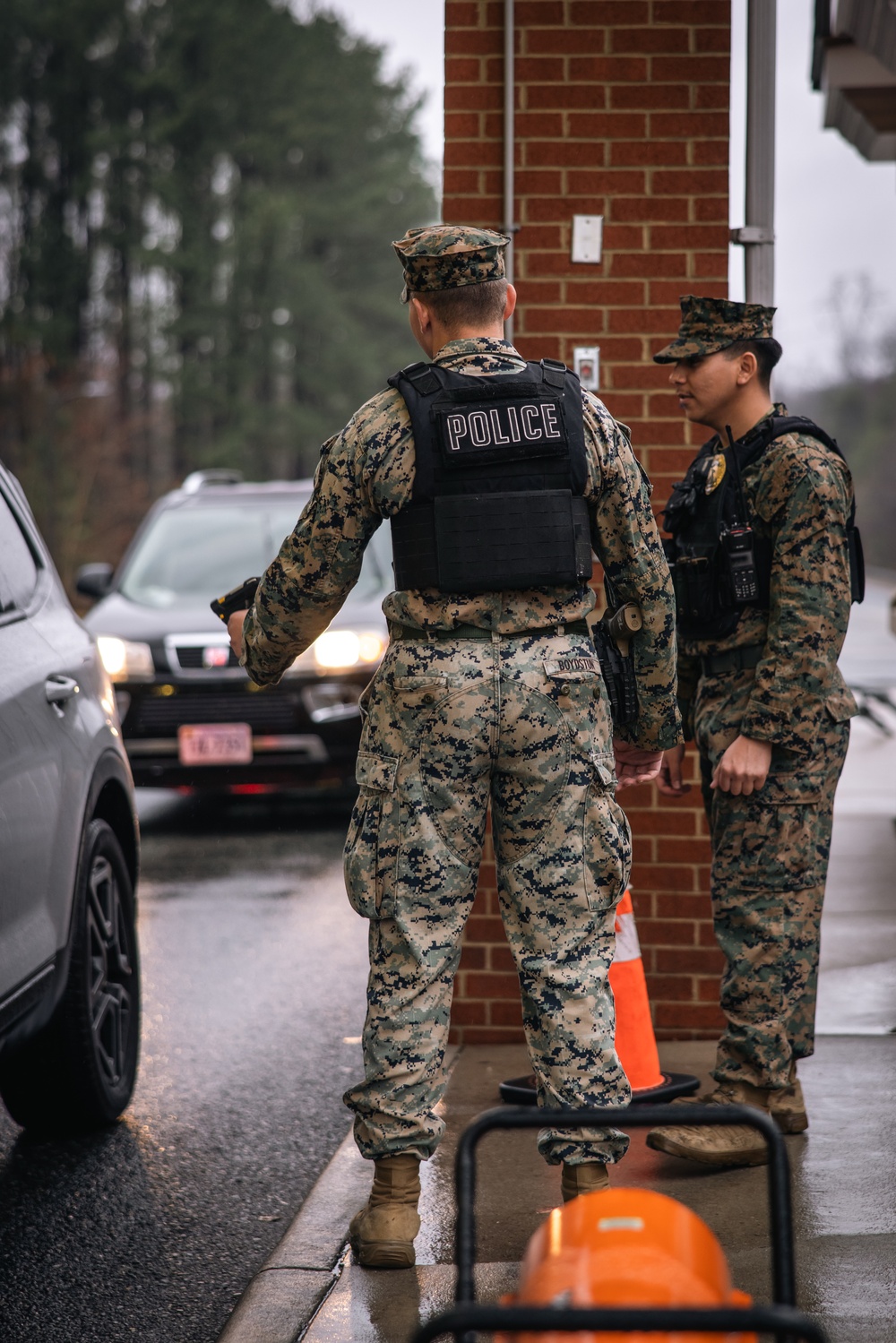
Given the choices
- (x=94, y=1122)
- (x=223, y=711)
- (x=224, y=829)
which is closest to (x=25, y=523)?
(x=94, y=1122)

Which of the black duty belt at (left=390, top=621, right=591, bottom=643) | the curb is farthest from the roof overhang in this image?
the curb

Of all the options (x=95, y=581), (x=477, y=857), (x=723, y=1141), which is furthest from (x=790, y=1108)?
(x=95, y=581)

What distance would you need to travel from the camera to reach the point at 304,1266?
11.1 ft

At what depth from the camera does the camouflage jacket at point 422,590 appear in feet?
10.5

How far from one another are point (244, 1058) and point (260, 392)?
43882mm

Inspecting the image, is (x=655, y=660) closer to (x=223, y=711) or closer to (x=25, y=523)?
(x=25, y=523)

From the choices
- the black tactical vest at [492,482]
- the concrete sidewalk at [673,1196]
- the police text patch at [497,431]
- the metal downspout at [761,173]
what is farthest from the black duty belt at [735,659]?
the metal downspout at [761,173]

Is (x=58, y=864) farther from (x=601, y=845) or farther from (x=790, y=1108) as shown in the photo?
(x=790, y=1108)

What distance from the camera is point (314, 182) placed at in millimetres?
46156

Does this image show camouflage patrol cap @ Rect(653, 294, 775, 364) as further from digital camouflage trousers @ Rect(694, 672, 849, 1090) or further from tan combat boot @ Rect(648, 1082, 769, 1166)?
tan combat boot @ Rect(648, 1082, 769, 1166)

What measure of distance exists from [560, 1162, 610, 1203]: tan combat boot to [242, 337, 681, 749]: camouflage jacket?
900mm

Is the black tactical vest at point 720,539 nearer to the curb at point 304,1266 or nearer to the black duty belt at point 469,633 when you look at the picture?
the black duty belt at point 469,633

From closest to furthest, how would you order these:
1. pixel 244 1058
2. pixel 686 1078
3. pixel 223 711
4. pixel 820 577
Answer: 1. pixel 820 577
2. pixel 686 1078
3. pixel 244 1058
4. pixel 223 711

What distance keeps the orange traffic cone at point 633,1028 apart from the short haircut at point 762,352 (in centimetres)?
135
